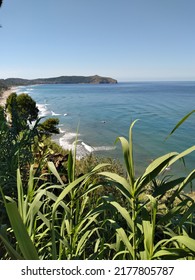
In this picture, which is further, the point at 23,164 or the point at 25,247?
the point at 23,164

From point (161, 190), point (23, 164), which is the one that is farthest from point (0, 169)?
point (161, 190)

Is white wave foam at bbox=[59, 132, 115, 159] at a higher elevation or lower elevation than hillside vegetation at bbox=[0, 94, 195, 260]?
lower

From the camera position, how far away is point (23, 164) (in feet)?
9.71

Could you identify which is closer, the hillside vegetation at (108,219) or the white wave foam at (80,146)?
the hillside vegetation at (108,219)

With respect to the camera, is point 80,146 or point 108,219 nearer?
point 108,219

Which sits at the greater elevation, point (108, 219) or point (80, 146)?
point (108, 219)

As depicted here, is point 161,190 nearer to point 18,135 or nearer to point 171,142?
point 18,135

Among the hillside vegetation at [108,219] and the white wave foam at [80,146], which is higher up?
the hillside vegetation at [108,219]

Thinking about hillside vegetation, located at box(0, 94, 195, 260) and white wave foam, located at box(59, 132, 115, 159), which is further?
white wave foam, located at box(59, 132, 115, 159)
